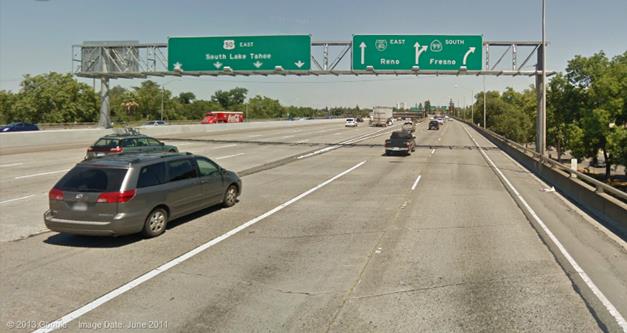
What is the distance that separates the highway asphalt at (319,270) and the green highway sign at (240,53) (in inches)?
814

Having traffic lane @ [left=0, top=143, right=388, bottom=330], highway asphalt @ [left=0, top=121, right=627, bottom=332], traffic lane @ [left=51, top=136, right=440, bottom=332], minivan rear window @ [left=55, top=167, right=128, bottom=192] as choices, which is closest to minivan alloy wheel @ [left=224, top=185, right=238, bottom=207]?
traffic lane @ [left=0, top=143, right=388, bottom=330]

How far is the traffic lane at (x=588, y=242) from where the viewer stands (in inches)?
253

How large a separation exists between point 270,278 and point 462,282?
265cm

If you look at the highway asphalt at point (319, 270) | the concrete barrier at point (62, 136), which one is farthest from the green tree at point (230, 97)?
the highway asphalt at point (319, 270)

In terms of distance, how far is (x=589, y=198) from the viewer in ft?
41.7

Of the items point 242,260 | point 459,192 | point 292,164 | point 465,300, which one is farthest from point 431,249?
point 292,164

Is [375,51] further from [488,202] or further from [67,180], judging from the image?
[67,180]

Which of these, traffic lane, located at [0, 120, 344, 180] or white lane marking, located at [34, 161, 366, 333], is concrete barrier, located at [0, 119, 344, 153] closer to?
traffic lane, located at [0, 120, 344, 180]

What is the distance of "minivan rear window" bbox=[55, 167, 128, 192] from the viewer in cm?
800

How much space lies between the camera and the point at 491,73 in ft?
100

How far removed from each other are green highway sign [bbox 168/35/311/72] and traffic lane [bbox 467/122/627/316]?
20086 millimetres

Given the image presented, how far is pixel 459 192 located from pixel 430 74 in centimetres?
1861

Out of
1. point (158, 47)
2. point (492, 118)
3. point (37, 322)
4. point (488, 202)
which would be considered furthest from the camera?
point (492, 118)

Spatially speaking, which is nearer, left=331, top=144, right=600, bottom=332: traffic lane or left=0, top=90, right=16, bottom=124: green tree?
left=331, top=144, right=600, bottom=332: traffic lane
